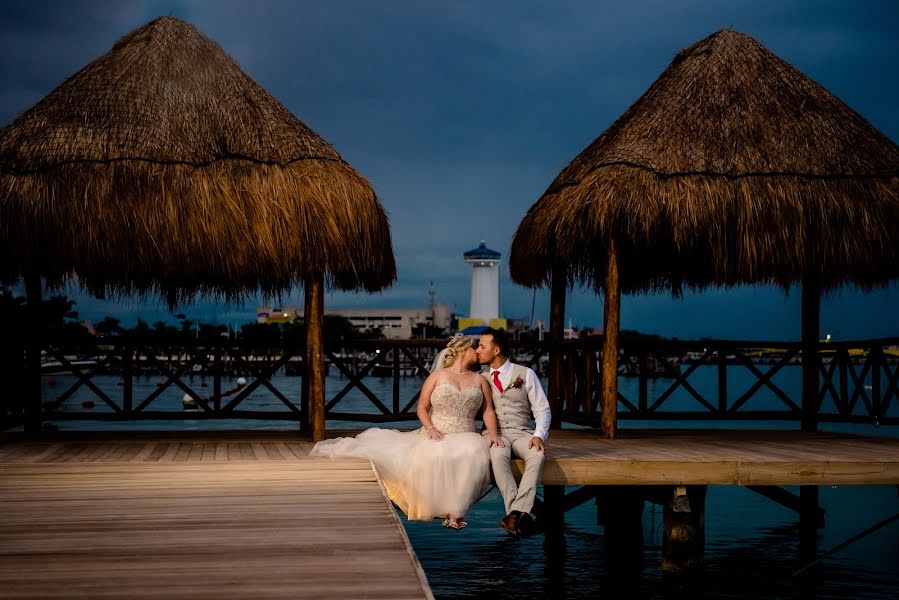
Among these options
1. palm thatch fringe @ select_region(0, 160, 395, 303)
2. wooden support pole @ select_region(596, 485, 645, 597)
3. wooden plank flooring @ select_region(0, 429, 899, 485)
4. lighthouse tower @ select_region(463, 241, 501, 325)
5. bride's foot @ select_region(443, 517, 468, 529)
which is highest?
lighthouse tower @ select_region(463, 241, 501, 325)

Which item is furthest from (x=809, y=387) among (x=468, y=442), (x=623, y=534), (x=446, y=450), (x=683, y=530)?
(x=446, y=450)

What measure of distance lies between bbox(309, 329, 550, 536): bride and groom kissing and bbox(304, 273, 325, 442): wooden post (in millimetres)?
1497

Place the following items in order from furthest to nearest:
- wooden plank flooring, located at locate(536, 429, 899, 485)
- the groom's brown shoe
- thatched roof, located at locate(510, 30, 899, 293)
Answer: thatched roof, located at locate(510, 30, 899, 293), wooden plank flooring, located at locate(536, 429, 899, 485), the groom's brown shoe

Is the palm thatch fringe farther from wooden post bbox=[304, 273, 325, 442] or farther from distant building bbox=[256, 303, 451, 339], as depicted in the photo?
distant building bbox=[256, 303, 451, 339]

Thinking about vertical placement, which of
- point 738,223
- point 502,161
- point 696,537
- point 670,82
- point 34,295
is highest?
point 502,161

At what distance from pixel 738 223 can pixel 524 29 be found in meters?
68.5

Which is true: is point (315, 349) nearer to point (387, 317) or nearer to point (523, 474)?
point (523, 474)

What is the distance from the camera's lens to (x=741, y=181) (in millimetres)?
8820

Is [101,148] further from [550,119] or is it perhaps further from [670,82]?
[550,119]

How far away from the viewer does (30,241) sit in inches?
332

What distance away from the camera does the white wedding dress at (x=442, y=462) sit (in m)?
6.84

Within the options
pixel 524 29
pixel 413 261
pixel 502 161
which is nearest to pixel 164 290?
pixel 524 29

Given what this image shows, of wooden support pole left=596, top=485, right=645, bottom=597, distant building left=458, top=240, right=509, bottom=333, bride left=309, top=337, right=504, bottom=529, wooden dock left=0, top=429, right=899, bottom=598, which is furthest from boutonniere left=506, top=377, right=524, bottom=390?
distant building left=458, top=240, right=509, bottom=333

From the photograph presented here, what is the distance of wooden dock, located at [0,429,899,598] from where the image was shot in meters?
4.04
